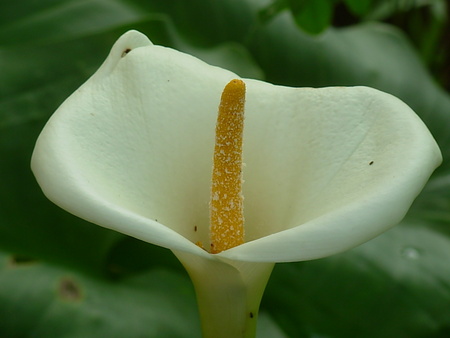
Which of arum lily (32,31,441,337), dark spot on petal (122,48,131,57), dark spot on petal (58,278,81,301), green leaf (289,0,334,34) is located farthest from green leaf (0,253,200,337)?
green leaf (289,0,334,34)

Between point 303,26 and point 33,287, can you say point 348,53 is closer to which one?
point 303,26

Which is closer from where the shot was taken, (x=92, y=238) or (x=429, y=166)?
(x=429, y=166)

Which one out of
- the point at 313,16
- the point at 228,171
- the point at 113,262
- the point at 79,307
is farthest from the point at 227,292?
the point at 313,16

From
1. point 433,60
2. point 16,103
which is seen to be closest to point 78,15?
point 16,103

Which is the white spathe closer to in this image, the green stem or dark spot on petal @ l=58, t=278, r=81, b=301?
the green stem

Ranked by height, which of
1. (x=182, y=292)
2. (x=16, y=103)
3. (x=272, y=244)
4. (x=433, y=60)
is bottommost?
(x=433, y=60)

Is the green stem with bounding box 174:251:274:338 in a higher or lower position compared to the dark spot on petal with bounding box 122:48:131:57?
lower

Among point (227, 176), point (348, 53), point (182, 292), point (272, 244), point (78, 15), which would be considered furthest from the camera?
point (348, 53)
